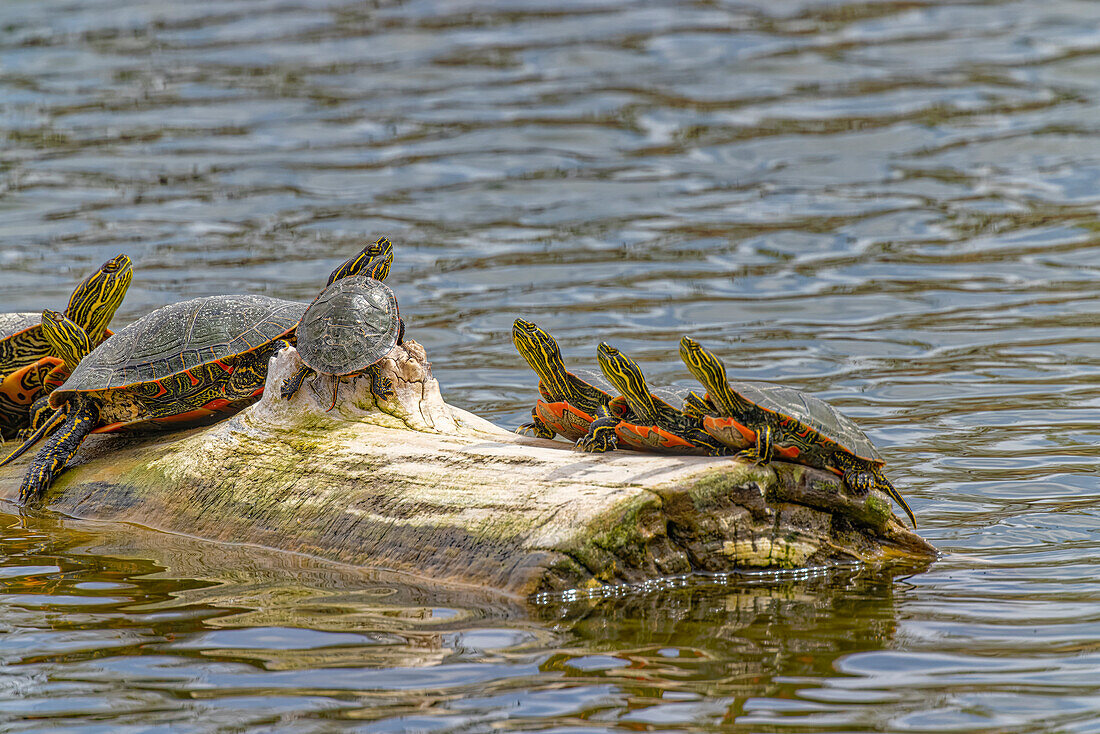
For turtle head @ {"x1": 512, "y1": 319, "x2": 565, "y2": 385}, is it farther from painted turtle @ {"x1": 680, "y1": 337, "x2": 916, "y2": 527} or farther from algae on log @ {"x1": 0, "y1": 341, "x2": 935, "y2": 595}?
painted turtle @ {"x1": 680, "y1": 337, "x2": 916, "y2": 527}

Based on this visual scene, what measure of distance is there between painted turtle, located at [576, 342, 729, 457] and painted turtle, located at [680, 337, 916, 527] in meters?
0.10

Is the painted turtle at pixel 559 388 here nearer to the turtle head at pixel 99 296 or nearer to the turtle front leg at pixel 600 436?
the turtle front leg at pixel 600 436

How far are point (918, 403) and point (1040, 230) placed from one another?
17.1 feet

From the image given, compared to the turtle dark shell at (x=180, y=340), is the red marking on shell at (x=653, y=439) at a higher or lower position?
lower

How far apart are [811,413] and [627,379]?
658 millimetres

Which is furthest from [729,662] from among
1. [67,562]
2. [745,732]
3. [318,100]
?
[318,100]

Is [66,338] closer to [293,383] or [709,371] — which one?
[293,383]

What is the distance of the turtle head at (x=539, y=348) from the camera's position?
197 inches

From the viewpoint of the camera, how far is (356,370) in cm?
493

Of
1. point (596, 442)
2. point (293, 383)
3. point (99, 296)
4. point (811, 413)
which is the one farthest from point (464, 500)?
point (99, 296)

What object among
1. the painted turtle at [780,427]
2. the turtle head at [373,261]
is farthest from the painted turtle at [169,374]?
the painted turtle at [780,427]

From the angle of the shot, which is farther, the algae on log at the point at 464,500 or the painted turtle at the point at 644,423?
the painted turtle at the point at 644,423

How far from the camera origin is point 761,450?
4391 mm

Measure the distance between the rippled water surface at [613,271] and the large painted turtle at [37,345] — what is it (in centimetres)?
94
